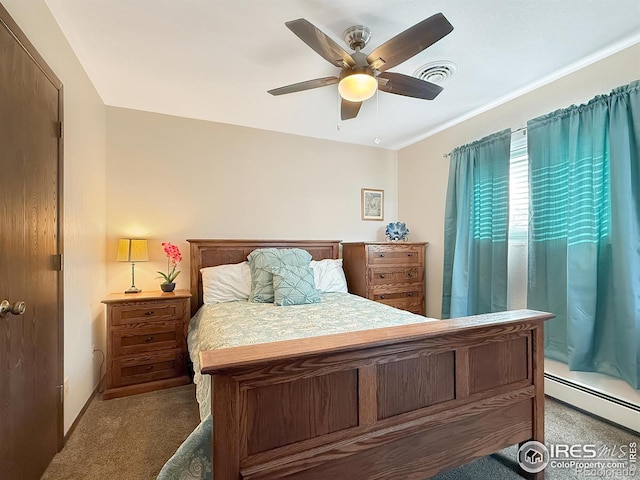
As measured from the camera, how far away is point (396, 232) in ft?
12.2

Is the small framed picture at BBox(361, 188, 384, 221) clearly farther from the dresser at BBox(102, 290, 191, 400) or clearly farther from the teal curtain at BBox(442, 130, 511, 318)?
the dresser at BBox(102, 290, 191, 400)

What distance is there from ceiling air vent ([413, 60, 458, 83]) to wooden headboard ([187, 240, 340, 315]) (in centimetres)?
197

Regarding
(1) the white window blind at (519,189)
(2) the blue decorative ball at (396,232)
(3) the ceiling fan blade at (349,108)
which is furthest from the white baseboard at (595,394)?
(3) the ceiling fan blade at (349,108)

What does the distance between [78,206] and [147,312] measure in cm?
97

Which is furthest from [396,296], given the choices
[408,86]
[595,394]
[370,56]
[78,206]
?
[78,206]

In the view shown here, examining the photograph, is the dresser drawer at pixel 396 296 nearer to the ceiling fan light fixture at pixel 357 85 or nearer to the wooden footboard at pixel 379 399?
the wooden footboard at pixel 379 399

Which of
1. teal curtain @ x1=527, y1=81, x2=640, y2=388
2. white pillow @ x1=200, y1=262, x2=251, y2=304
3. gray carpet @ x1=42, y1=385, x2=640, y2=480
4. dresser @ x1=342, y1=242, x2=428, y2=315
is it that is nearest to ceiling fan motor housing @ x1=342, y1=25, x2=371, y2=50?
teal curtain @ x1=527, y1=81, x2=640, y2=388

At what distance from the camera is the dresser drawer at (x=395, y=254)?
328 centimetres

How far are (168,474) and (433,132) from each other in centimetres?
381

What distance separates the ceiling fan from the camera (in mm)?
1478

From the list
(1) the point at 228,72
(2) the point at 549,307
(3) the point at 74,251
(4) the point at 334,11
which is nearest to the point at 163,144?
(1) the point at 228,72

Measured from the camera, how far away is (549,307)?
2.35 metres

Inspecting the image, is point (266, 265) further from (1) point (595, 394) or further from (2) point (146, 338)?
(1) point (595, 394)

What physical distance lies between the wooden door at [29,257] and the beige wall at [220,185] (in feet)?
3.86
